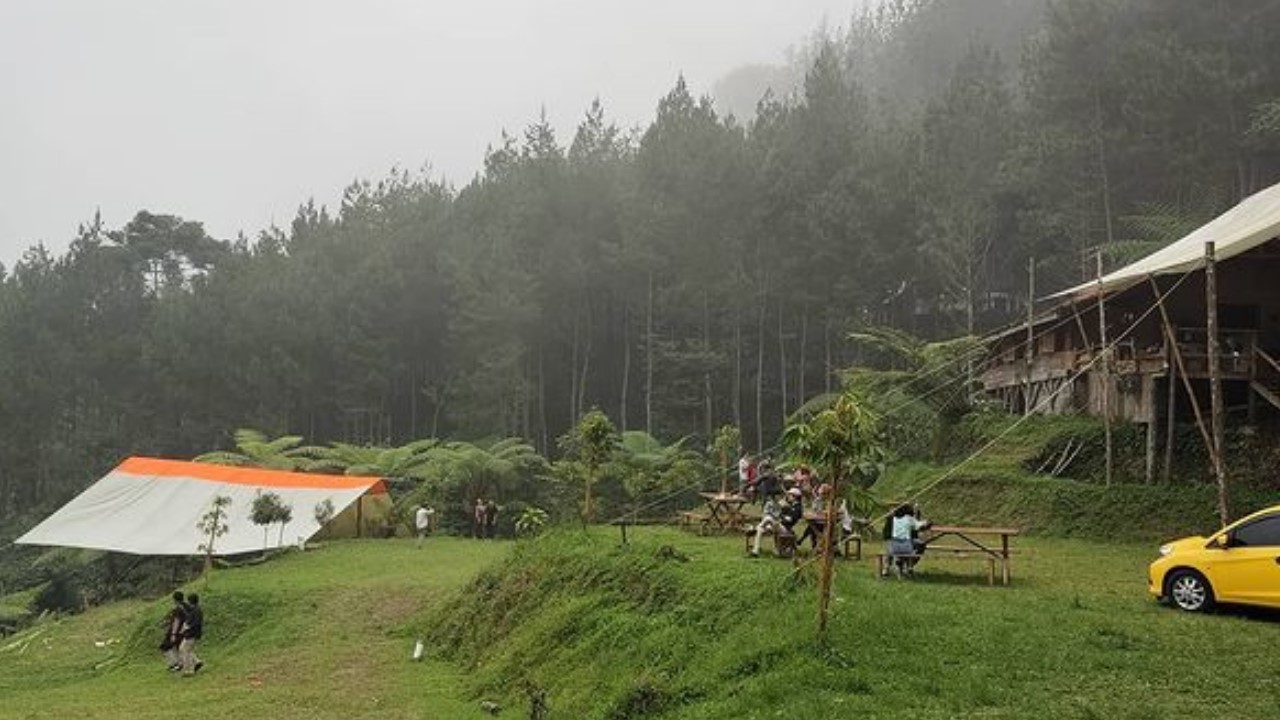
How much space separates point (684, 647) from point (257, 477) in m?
22.6

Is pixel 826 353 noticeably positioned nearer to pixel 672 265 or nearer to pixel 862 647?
pixel 672 265

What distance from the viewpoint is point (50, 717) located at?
1356cm

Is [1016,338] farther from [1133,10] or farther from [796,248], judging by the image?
[1133,10]

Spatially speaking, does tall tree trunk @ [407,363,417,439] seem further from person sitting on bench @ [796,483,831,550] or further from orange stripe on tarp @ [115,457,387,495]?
person sitting on bench @ [796,483,831,550]

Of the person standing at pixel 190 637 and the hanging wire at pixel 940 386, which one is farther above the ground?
the hanging wire at pixel 940 386

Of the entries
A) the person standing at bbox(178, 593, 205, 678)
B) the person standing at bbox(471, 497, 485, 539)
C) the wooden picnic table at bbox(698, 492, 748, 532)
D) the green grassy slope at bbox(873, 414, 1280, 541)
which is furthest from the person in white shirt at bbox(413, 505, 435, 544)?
the green grassy slope at bbox(873, 414, 1280, 541)

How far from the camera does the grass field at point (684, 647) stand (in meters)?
8.66

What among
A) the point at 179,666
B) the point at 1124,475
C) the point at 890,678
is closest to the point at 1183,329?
the point at 1124,475

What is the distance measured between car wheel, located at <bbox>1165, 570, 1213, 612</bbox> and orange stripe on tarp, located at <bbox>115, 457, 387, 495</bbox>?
74.1ft

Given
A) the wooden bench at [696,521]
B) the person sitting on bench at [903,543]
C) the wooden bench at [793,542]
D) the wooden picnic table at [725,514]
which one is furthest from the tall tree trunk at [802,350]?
the person sitting on bench at [903,543]

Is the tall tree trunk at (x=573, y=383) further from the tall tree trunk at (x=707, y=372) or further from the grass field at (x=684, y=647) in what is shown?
the grass field at (x=684, y=647)

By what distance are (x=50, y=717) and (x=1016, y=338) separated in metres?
27.1

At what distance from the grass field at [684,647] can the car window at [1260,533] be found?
872 mm

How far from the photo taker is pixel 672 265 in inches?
1633
